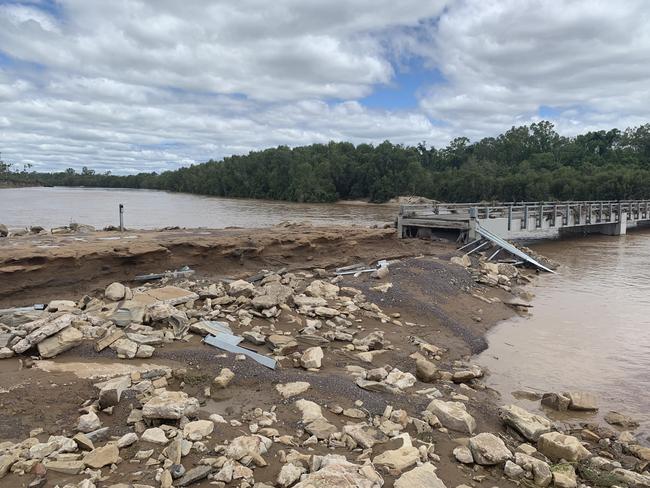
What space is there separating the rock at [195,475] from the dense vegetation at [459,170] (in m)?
64.3

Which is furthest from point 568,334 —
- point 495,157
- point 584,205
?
point 495,157

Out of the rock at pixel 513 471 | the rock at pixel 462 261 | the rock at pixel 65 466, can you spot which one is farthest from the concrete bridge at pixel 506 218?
the rock at pixel 65 466

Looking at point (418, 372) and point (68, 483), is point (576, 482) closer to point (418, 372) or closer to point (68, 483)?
point (418, 372)

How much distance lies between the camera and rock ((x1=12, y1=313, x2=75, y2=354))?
22.0 feet

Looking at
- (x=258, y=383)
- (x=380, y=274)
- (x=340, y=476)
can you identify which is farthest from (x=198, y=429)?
(x=380, y=274)

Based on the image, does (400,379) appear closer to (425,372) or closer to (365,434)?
(425,372)

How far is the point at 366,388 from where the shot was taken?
6617 mm

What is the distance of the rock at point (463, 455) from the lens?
197 inches

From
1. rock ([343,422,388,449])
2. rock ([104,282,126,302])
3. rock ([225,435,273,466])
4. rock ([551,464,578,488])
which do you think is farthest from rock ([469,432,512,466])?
rock ([104,282,126,302])

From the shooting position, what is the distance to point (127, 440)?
15.3 feet

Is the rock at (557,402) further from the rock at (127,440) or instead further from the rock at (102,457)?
the rock at (102,457)

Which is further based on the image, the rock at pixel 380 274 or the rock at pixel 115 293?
the rock at pixel 380 274

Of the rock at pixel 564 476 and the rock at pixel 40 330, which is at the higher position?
the rock at pixel 40 330

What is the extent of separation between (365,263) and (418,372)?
7635 millimetres
